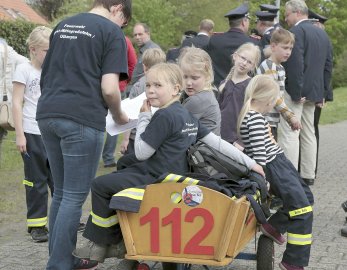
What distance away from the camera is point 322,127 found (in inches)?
787

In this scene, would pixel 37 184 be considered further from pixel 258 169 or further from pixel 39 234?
pixel 258 169

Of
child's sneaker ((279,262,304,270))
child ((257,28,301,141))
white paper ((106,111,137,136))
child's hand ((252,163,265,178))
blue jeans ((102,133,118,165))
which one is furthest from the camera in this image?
blue jeans ((102,133,118,165))

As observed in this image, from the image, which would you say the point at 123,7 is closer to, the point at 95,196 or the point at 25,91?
the point at 95,196

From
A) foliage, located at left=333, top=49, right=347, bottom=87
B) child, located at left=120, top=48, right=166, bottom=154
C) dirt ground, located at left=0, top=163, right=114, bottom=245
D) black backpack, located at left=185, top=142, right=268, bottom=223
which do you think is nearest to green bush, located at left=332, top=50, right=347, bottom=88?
foliage, located at left=333, top=49, right=347, bottom=87

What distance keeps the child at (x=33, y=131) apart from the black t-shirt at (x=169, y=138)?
5.87ft

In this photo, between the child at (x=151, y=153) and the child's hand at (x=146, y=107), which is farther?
the child's hand at (x=146, y=107)

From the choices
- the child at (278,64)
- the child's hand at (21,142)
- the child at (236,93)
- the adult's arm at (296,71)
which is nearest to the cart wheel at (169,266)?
the child's hand at (21,142)

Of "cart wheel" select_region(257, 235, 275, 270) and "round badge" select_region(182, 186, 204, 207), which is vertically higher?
"round badge" select_region(182, 186, 204, 207)

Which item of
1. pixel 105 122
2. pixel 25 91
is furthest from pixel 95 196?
pixel 25 91

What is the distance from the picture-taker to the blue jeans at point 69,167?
182 inches

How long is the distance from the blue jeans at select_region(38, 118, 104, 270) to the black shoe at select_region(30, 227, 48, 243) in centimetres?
145

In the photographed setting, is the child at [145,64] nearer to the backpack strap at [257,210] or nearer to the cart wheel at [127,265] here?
the cart wheel at [127,265]

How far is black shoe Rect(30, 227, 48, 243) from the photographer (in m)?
6.26

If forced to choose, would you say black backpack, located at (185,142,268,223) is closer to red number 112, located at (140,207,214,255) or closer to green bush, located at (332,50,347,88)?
red number 112, located at (140,207,214,255)
